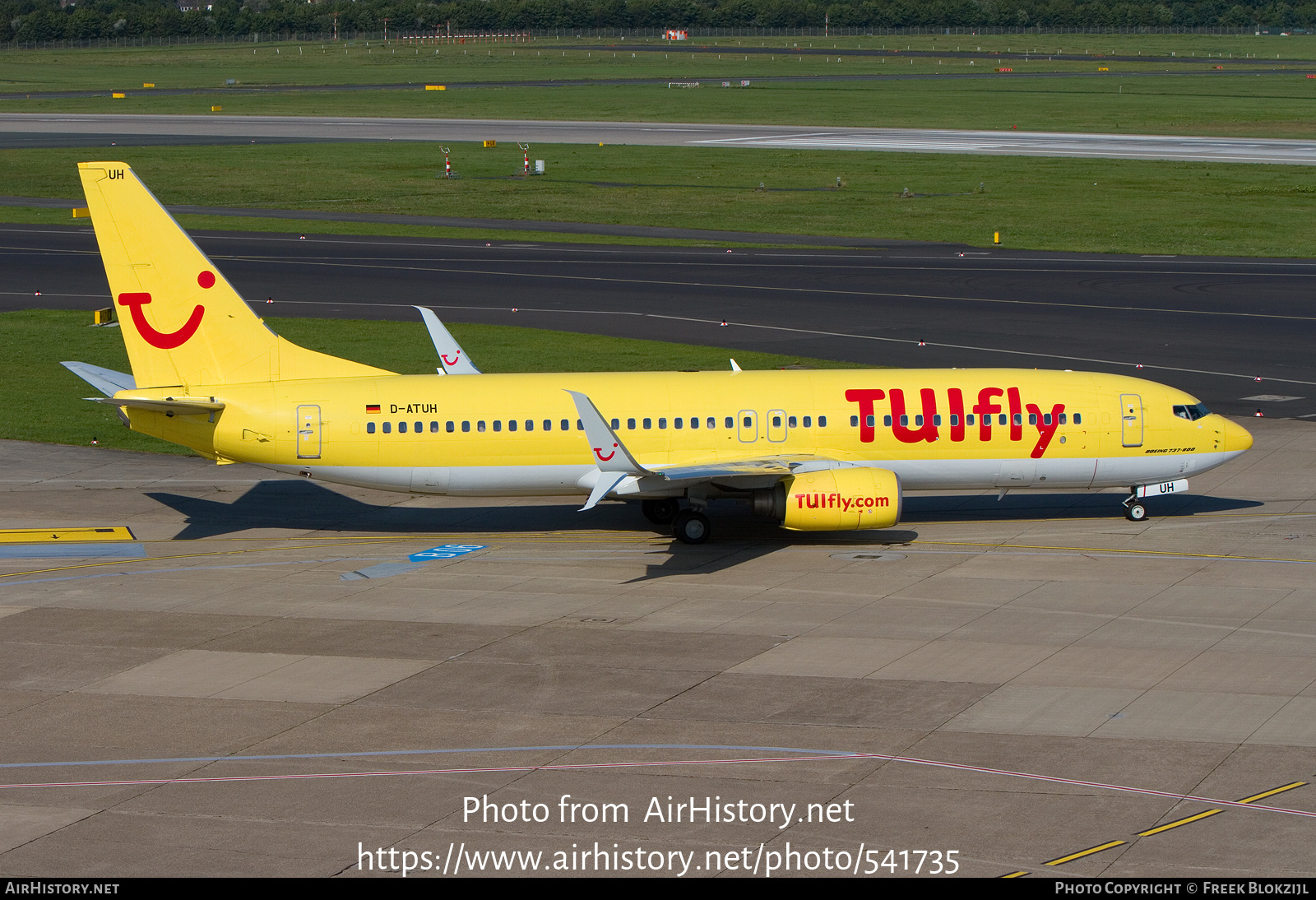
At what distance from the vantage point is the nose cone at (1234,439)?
4566cm

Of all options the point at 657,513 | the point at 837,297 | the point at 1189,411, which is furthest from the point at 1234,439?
the point at 837,297

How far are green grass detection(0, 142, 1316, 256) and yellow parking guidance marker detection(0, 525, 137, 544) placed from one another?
200ft

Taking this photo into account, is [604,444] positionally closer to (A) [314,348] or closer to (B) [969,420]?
(B) [969,420]

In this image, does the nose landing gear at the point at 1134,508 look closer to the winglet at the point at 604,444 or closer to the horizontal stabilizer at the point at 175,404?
the winglet at the point at 604,444

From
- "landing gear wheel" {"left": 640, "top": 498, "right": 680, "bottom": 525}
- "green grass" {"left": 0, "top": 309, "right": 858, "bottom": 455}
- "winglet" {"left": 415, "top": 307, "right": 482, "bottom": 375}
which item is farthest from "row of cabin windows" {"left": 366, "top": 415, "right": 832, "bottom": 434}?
"green grass" {"left": 0, "top": 309, "right": 858, "bottom": 455}

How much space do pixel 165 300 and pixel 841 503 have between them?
20.0 m

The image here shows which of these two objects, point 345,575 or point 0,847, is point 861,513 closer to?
point 345,575

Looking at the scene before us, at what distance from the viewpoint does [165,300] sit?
4328 centimetres

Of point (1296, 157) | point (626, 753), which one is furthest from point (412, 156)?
point (626, 753)

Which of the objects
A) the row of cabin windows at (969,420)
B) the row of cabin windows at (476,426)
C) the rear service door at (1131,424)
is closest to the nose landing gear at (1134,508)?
the rear service door at (1131,424)

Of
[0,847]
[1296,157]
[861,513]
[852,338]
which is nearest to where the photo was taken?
[0,847]

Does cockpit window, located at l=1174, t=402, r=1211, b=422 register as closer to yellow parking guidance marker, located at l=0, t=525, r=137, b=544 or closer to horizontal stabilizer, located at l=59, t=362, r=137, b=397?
horizontal stabilizer, located at l=59, t=362, r=137, b=397

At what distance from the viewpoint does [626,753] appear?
28.1 metres

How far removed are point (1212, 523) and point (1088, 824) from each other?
2314cm
